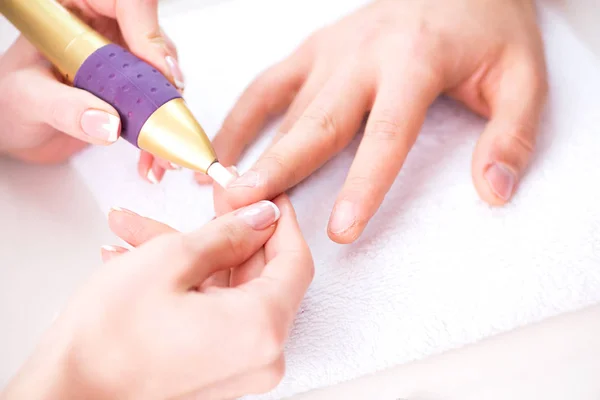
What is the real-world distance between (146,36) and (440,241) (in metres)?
0.34

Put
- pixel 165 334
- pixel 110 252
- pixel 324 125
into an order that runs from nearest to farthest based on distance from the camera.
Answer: pixel 165 334 < pixel 110 252 < pixel 324 125

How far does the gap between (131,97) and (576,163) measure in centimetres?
40

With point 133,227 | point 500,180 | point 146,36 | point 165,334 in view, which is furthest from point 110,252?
point 500,180

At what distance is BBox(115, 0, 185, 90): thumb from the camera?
53 cm

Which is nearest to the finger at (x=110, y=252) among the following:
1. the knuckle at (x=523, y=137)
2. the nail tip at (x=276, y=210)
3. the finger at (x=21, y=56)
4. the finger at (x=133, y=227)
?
the finger at (x=133, y=227)

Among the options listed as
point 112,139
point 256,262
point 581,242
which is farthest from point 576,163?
point 112,139

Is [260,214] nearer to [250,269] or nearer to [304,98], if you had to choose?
[250,269]

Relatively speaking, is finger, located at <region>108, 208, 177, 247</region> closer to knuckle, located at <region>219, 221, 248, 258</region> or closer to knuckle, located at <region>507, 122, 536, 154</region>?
knuckle, located at <region>219, 221, 248, 258</region>

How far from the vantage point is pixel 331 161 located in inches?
22.2

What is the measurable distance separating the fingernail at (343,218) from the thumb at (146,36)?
0.64ft

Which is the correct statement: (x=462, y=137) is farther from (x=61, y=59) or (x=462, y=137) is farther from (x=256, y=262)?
(x=61, y=59)

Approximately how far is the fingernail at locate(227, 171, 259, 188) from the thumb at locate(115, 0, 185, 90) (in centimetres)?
13

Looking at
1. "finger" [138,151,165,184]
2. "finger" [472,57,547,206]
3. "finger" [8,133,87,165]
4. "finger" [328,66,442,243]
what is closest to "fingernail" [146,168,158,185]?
"finger" [138,151,165,184]

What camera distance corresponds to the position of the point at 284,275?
1.26 ft
